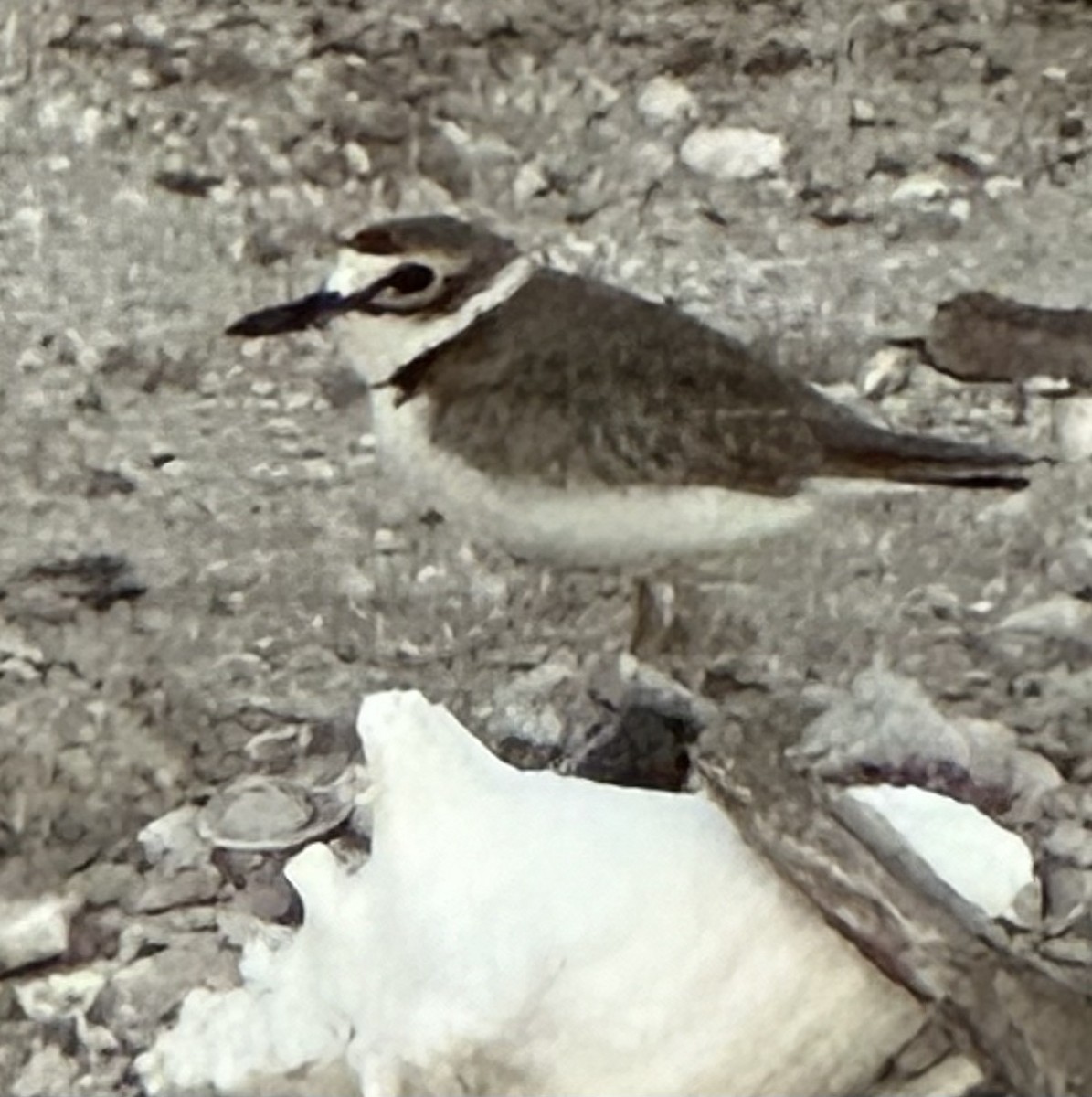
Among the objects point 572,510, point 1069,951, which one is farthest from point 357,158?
point 1069,951

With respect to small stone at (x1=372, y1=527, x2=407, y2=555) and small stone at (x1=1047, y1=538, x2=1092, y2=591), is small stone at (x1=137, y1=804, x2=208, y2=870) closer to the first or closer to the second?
small stone at (x1=372, y1=527, x2=407, y2=555)

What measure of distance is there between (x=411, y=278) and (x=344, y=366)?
0.04 meters

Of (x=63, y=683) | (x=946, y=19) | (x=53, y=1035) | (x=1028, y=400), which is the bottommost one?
(x=53, y=1035)

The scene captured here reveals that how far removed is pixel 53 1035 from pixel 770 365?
1.16 feet

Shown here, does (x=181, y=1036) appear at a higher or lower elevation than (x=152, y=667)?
lower

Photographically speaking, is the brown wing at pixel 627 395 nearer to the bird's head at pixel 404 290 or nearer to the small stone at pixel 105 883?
the bird's head at pixel 404 290

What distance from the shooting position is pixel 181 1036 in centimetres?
61

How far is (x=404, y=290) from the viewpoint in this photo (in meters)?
0.58

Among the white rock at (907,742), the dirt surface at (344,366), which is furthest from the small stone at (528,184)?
the white rock at (907,742)

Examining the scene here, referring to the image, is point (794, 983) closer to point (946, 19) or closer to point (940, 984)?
point (940, 984)

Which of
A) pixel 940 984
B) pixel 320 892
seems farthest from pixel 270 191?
pixel 940 984

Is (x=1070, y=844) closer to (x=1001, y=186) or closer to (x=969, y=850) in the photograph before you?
(x=969, y=850)

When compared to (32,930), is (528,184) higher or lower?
higher

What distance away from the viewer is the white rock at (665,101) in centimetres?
57
